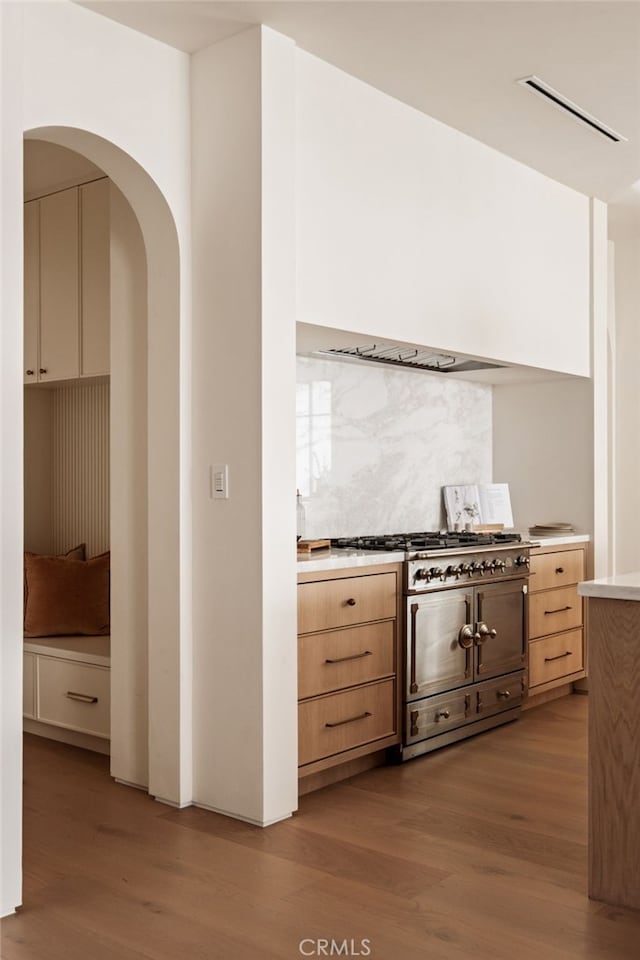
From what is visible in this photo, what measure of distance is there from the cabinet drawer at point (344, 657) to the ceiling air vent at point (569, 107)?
2.18 metres

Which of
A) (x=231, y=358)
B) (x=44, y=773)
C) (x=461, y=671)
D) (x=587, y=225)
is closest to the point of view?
(x=231, y=358)

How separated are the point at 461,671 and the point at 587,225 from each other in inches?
106

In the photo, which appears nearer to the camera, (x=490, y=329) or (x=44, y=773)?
(x=44, y=773)

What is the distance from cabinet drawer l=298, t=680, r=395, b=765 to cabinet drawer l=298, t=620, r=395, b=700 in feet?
0.14

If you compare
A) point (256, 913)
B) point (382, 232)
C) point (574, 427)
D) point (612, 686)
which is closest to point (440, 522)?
point (574, 427)

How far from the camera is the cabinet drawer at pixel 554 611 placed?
474 centimetres

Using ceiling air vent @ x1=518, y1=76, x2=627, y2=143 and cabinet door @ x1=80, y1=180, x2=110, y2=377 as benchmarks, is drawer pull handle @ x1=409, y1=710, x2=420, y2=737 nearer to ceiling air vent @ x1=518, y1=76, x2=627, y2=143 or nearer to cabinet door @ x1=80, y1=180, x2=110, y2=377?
cabinet door @ x1=80, y1=180, x2=110, y2=377

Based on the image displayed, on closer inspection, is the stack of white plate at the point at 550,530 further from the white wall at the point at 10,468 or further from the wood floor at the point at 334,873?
the white wall at the point at 10,468

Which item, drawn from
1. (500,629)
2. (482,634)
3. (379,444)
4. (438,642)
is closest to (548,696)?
(500,629)

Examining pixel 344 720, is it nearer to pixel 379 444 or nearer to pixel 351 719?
pixel 351 719

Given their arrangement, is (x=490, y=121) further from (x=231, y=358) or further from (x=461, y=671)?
Result: (x=461, y=671)

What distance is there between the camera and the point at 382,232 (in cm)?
383

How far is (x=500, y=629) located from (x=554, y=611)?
66 cm

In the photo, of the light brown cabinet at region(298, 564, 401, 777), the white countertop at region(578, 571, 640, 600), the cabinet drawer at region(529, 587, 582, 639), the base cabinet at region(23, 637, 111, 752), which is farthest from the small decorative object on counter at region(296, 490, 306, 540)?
the white countertop at region(578, 571, 640, 600)
